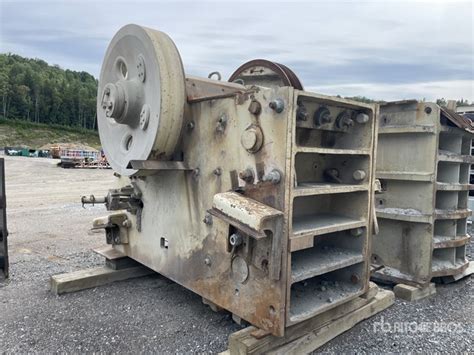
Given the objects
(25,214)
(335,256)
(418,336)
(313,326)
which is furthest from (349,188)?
(25,214)

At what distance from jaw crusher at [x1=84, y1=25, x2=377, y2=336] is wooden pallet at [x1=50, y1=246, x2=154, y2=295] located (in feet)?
1.61

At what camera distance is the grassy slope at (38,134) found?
5110 centimetres

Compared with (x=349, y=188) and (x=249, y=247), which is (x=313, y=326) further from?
(x=349, y=188)

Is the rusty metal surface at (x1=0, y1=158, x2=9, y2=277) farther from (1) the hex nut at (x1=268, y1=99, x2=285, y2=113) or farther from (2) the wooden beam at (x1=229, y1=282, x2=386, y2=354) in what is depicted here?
(1) the hex nut at (x1=268, y1=99, x2=285, y2=113)

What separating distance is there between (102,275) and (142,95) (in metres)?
1.57

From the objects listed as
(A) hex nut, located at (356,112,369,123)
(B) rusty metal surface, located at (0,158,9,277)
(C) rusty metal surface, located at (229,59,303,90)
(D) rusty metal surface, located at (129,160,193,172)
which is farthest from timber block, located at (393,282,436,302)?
(B) rusty metal surface, located at (0,158,9,277)

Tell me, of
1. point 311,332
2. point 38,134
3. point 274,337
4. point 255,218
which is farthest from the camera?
point 38,134

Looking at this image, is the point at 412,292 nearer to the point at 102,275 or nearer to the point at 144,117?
the point at 144,117

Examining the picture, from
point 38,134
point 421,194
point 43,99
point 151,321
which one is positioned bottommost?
point 151,321

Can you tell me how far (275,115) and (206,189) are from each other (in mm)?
678

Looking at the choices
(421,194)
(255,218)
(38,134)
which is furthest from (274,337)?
(38,134)

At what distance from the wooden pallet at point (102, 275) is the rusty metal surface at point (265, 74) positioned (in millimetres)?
1827

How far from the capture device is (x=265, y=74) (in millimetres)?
3018

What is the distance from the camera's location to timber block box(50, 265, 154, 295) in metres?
3.03
